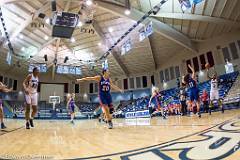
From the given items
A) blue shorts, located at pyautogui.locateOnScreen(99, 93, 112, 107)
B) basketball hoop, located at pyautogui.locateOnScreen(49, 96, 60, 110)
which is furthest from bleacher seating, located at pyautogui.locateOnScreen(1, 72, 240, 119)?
blue shorts, located at pyautogui.locateOnScreen(99, 93, 112, 107)

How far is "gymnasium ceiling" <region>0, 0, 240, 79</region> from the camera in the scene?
48.2ft

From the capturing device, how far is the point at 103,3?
583 inches

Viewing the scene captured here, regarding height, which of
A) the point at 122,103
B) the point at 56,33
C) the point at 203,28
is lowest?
the point at 122,103

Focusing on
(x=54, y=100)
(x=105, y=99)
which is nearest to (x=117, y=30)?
(x=105, y=99)

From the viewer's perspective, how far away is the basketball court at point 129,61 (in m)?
5.77

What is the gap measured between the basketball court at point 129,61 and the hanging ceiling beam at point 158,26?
76 mm

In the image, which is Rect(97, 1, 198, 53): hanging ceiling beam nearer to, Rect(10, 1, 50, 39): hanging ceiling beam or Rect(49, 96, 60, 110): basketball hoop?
Rect(10, 1, 50, 39): hanging ceiling beam

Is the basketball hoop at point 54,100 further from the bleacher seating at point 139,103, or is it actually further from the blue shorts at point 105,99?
the blue shorts at point 105,99

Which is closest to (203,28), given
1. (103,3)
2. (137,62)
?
(103,3)

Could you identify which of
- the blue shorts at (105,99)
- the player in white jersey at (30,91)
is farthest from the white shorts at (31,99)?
the blue shorts at (105,99)

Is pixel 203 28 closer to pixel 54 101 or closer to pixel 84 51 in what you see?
pixel 84 51

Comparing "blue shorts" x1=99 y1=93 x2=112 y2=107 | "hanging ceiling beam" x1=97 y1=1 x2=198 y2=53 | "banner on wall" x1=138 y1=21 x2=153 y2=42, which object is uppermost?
"hanging ceiling beam" x1=97 y1=1 x2=198 y2=53

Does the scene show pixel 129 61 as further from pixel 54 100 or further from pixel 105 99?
pixel 105 99

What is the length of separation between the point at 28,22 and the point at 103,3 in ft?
21.8
